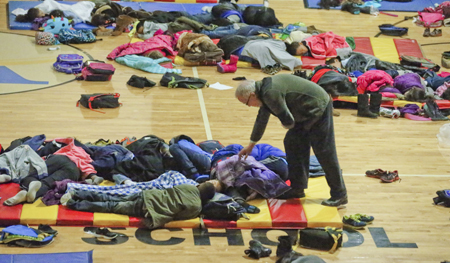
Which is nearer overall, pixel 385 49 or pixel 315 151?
pixel 315 151

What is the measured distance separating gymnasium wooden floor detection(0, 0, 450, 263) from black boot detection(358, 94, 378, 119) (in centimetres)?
10

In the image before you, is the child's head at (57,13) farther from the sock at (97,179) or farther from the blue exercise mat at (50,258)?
the blue exercise mat at (50,258)

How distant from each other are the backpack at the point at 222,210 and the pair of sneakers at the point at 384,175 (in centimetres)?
193

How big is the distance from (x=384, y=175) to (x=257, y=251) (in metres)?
2.36

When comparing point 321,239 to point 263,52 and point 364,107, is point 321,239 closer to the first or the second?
point 364,107

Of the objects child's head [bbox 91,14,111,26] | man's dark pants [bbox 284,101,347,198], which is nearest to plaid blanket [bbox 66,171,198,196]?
man's dark pants [bbox 284,101,347,198]

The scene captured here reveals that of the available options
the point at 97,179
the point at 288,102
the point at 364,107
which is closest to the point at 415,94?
the point at 364,107

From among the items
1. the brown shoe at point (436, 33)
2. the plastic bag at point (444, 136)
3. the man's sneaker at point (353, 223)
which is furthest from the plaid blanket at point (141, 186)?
the brown shoe at point (436, 33)

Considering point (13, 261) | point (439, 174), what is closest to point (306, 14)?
point (439, 174)

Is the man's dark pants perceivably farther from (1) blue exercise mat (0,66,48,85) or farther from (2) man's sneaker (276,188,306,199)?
(1) blue exercise mat (0,66,48,85)

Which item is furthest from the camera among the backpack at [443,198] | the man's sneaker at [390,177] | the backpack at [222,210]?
the man's sneaker at [390,177]

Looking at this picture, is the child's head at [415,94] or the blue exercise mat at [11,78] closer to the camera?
the child's head at [415,94]

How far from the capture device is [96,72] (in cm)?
1012

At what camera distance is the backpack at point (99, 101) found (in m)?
9.08
